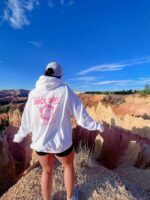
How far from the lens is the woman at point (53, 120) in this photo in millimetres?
3303

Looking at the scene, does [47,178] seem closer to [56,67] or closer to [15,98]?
[56,67]

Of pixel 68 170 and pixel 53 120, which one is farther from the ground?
pixel 53 120

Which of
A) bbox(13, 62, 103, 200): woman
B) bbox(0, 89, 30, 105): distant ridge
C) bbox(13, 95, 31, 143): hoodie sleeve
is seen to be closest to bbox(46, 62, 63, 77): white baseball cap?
bbox(13, 62, 103, 200): woman

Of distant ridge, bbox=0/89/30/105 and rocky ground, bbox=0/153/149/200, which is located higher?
distant ridge, bbox=0/89/30/105

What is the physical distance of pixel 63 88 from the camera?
3396 millimetres

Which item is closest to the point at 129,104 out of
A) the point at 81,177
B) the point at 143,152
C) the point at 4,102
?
the point at 4,102

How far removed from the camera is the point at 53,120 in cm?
331

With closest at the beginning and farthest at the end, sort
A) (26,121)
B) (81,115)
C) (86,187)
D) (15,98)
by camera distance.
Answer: (81,115) → (26,121) → (86,187) → (15,98)

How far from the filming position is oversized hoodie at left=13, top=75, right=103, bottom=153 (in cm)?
330

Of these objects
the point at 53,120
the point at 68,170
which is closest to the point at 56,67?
the point at 53,120

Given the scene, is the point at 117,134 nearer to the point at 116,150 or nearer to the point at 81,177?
the point at 116,150

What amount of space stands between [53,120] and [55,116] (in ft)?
0.16

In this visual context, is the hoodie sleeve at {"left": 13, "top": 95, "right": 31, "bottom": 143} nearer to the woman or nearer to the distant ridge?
the woman

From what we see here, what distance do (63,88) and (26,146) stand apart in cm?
196
